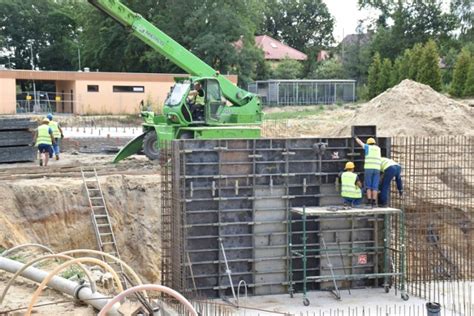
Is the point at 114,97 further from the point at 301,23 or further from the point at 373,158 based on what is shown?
the point at 301,23

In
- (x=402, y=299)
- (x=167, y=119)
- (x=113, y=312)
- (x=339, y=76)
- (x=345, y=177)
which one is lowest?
(x=402, y=299)

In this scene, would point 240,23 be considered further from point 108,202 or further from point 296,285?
point 296,285

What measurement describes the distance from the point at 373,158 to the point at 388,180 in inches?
27.5

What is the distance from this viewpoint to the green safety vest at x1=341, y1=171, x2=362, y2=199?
13.6 metres

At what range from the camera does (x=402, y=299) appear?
13453mm

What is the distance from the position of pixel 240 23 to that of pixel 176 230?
39.3m

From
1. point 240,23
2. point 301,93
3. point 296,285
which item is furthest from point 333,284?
point 240,23

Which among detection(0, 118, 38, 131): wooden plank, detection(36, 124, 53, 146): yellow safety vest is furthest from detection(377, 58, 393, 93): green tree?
detection(36, 124, 53, 146): yellow safety vest

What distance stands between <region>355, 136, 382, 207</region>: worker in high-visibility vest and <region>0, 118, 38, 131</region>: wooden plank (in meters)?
11.1

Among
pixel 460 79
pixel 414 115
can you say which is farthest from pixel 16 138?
pixel 460 79

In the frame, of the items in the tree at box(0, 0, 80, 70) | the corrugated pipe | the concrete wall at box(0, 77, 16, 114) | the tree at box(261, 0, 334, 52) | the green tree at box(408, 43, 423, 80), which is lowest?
the corrugated pipe

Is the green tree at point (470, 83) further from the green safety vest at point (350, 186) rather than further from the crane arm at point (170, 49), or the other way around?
the green safety vest at point (350, 186)

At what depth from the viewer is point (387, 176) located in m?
14.1

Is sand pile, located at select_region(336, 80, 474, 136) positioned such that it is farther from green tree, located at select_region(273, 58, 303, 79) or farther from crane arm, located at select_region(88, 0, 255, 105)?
green tree, located at select_region(273, 58, 303, 79)
